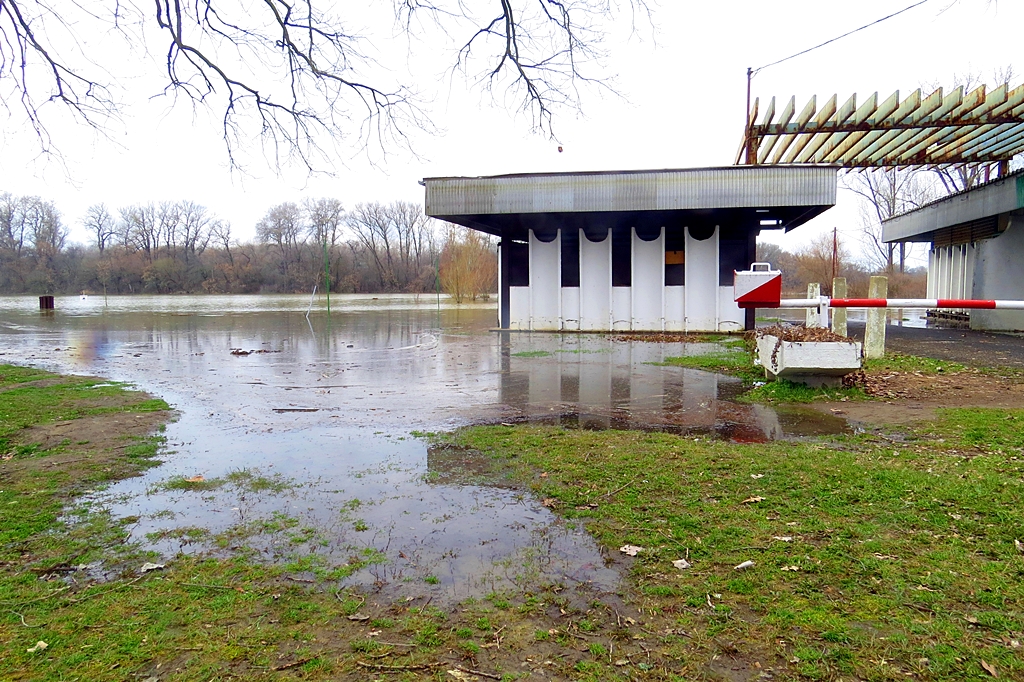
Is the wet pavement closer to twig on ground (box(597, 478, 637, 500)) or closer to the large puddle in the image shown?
the large puddle

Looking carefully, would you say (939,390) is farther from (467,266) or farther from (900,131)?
(467,266)

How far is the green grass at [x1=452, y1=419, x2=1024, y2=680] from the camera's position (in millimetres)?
2775

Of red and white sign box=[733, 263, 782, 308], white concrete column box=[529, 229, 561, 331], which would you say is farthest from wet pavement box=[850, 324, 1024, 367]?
white concrete column box=[529, 229, 561, 331]

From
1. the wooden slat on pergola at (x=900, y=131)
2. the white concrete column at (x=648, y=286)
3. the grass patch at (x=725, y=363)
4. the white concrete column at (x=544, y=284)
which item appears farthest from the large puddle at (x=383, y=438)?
the wooden slat on pergola at (x=900, y=131)

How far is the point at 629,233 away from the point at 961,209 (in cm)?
1169

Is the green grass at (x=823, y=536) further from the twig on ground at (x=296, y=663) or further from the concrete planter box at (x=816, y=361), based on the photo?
the concrete planter box at (x=816, y=361)

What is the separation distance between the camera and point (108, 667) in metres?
2.64

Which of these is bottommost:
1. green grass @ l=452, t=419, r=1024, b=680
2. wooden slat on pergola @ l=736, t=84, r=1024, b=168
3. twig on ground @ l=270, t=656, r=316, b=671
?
twig on ground @ l=270, t=656, r=316, b=671

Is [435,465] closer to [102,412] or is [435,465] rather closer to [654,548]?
[654,548]

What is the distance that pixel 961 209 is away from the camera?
22.5 m

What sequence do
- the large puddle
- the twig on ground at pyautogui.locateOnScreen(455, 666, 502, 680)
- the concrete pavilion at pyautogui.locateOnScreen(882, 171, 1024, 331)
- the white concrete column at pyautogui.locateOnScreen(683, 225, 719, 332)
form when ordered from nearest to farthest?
the twig on ground at pyautogui.locateOnScreen(455, 666, 502, 680) → the large puddle → the concrete pavilion at pyautogui.locateOnScreen(882, 171, 1024, 331) → the white concrete column at pyautogui.locateOnScreen(683, 225, 719, 332)

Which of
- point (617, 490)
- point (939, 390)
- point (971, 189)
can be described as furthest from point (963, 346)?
point (617, 490)

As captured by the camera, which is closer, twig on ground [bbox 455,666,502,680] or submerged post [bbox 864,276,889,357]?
twig on ground [bbox 455,666,502,680]

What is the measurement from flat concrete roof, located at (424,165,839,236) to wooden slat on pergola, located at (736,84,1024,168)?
65.5 inches
